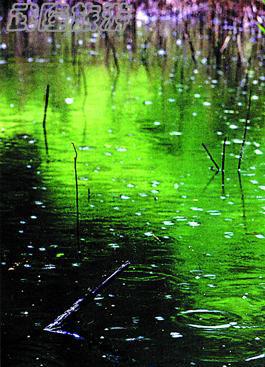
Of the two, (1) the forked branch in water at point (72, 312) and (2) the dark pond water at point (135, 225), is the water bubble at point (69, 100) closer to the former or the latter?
(2) the dark pond water at point (135, 225)

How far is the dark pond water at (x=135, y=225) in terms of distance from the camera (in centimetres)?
502

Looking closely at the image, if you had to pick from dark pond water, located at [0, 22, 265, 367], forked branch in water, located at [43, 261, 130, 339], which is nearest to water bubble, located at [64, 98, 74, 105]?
dark pond water, located at [0, 22, 265, 367]

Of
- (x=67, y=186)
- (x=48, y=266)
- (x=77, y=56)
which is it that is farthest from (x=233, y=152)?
(x=77, y=56)

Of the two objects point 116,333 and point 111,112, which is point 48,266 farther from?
point 111,112

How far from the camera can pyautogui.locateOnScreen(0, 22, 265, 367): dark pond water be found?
16.5 feet

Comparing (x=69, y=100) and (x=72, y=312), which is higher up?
(x=72, y=312)

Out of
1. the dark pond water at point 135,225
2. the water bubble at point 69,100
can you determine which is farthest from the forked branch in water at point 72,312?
the water bubble at point 69,100

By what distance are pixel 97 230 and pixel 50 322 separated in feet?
5.82

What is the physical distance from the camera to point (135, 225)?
23.2 feet

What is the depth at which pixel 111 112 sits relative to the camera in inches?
458

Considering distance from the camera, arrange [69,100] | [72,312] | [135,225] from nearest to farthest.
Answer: [72,312] < [135,225] < [69,100]

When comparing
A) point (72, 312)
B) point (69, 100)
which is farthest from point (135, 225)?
point (69, 100)

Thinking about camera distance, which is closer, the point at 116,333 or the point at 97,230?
the point at 116,333

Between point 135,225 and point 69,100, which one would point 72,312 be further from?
point 69,100
